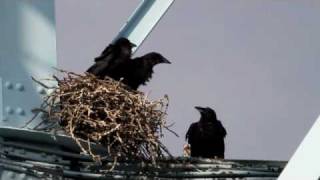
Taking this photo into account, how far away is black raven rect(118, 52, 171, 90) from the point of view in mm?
2516

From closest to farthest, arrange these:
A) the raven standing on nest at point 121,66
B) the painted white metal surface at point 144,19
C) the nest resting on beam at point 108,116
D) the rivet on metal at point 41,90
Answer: the nest resting on beam at point 108,116, the rivet on metal at point 41,90, the raven standing on nest at point 121,66, the painted white metal surface at point 144,19

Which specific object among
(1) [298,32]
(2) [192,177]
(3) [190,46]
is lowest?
(2) [192,177]

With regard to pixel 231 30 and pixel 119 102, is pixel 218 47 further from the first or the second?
pixel 119 102

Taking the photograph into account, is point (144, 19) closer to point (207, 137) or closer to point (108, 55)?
point (108, 55)

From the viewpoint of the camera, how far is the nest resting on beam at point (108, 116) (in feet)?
6.75

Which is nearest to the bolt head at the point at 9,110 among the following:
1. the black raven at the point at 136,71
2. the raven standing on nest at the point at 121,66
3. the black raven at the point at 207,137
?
the raven standing on nest at the point at 121,66

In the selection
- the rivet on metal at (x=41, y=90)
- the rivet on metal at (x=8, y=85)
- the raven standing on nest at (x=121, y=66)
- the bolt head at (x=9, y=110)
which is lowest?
the bolt head at (x=9, y=110)

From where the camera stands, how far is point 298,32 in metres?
4.95

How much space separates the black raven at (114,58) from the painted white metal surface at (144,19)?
0.10 meters

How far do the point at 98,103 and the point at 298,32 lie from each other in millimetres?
2964

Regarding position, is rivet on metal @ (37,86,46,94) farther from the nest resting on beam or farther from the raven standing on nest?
the raven standing on nest

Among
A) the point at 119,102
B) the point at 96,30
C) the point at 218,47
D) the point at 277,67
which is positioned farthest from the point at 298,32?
the point at 119,102

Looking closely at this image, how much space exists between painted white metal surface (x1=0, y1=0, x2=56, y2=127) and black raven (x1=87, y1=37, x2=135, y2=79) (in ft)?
0.86

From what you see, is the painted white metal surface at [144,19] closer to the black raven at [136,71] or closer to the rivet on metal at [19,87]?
the black raven at [136,71]
